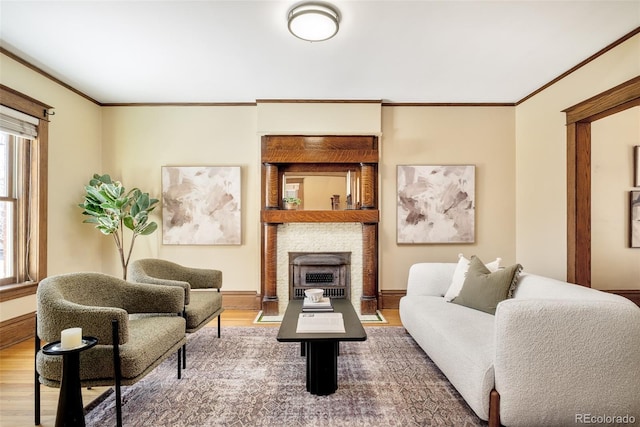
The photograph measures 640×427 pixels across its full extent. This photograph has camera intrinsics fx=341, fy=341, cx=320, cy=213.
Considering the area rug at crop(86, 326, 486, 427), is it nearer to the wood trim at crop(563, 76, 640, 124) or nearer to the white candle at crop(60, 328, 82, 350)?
the white candle at crop(60, 328, 82, 350)

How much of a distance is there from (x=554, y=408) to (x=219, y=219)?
148 inches

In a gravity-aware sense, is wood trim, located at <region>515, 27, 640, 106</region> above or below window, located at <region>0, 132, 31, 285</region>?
above

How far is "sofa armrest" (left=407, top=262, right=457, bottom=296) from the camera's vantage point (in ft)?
10.8

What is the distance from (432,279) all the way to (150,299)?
97.1 inches

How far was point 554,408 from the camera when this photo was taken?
5.55 feet

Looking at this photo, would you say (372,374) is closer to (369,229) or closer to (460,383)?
(460,383)

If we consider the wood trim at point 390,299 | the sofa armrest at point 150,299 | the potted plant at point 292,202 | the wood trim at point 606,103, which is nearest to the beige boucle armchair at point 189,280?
the sofa armrest at point 150,299

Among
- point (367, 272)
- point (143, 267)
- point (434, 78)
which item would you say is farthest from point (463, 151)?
point (143, 267)

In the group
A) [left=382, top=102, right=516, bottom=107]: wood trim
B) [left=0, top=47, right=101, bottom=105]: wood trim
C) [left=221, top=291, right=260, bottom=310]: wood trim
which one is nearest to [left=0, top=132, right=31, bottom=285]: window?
[left=0, top=47, right=101, bottom=105]: wood trim

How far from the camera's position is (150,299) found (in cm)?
245

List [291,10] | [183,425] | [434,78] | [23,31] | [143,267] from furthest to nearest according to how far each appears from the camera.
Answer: [434,78], [143,267], [23,31], [291,10], [183,425]

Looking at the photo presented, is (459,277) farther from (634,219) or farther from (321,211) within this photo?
(634,219)

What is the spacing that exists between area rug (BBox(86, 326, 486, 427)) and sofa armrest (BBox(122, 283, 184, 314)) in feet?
1.66

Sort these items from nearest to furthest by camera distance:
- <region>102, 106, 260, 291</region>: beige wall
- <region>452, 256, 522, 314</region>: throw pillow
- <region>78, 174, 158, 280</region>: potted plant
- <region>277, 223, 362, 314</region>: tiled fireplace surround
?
<region>452, 256, 522, 314</region>: throw pillow → <region>78, 174, 158, 280</region>: potted plant → <region>277, 223, 362, 314</region>: tiled fireplace surround → <region>102, 106, 260, 291</region>: beige wall
